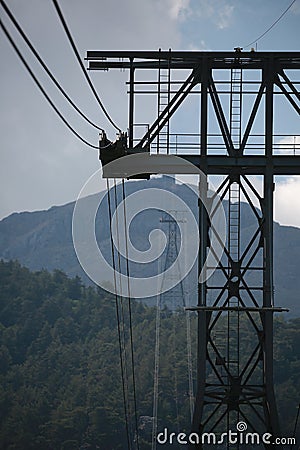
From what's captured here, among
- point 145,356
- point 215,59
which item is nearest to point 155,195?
point 145,356

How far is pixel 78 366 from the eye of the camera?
88125 mm

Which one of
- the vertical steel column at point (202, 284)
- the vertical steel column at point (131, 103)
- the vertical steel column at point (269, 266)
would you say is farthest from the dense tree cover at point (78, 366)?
the vertical steel column at point (131, 103)

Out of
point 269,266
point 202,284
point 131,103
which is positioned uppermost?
point 131,103

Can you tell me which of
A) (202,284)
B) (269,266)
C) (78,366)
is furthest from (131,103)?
(78,366)

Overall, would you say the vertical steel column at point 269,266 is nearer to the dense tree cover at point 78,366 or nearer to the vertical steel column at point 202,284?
the vertical steel column at point 202,284

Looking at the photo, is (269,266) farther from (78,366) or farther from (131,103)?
(78,366)

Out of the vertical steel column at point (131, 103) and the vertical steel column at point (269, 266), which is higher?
the vertical steel column at point (131, 103)

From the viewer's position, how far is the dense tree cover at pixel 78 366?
243ft

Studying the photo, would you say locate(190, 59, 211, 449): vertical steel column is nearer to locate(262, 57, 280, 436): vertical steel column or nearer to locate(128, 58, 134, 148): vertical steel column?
locate(262, 57, 280, 436): vertical steel column

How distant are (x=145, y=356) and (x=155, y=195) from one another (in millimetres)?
19972

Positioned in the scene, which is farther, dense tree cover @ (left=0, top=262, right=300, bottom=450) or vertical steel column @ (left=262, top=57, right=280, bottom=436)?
dense tree cover @ (left=0, top=262, right=300, bottom=450)

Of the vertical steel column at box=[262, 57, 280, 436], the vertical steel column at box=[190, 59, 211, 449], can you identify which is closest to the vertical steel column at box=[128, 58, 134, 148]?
the vertical steel column at box=[190, 59, 211, 449]

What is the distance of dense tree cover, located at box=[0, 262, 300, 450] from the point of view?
73938mm

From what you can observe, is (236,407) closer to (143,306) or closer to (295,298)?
(143,306)
